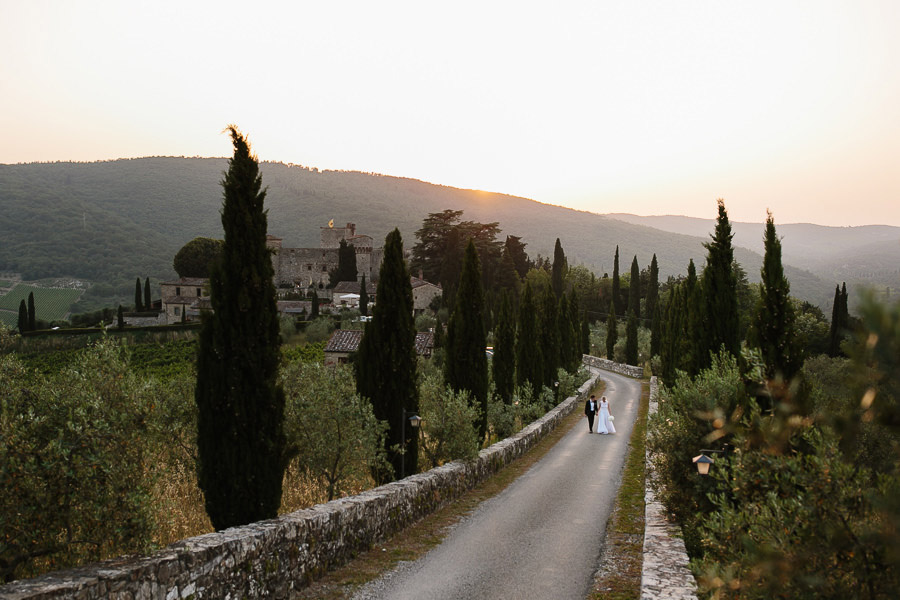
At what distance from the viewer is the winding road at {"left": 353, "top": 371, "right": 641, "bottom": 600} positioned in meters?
8.69

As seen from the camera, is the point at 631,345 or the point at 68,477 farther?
the point at 631,345

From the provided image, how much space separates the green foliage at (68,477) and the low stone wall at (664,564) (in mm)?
5679

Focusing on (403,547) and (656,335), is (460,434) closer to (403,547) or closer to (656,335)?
(403,547)

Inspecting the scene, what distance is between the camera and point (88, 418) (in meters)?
6.75

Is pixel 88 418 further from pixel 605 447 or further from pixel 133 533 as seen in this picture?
pixel 605 447

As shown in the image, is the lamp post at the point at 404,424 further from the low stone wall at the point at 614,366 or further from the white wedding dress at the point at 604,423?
the low stone wall at the point at 614,366

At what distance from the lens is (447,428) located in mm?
15430

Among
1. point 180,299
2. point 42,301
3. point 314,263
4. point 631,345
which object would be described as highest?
point 314,263

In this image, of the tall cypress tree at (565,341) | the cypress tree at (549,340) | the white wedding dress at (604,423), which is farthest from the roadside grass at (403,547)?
the tall cypress tree at (565,341)

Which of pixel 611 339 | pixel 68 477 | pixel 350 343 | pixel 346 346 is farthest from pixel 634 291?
pixel 68 477

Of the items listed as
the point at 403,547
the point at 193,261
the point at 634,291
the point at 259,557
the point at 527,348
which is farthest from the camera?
the point at 193,261

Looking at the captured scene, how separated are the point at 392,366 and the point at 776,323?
7430 mm

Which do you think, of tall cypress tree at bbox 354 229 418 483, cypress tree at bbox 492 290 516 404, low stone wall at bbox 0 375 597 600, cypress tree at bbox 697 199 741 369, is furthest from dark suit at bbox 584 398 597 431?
low stone wall at bbox 0 375 597 600

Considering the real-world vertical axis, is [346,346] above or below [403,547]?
below
